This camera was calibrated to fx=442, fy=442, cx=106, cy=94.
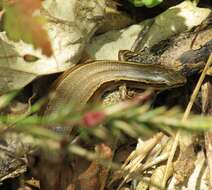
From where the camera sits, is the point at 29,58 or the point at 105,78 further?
the point at 105,78

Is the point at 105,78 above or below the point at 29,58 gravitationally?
below

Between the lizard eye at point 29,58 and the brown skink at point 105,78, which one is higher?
the lizard eye at point 29,58

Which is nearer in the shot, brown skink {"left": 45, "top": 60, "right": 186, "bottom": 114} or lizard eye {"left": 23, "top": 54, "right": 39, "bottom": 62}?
lizard eye {"left": 23, "top": 54, "right": 39, "bottom": 62}

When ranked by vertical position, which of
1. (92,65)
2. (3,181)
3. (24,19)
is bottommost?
(3,181)

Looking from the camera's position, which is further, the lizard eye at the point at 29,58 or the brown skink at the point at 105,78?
the brown skink at the point at 105,78

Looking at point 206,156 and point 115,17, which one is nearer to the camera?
point 206,156

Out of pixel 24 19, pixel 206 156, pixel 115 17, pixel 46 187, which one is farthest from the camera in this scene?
pixel 115 17

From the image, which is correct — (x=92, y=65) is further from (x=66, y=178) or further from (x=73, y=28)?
(x=66, y=178)

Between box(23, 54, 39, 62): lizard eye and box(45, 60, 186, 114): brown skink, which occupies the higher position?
box(23, 54, 39, 62): lizard eye

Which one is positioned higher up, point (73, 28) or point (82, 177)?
point (73, 28)

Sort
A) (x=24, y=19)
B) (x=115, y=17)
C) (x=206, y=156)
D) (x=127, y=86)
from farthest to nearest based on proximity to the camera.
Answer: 1. (x=127, y=86)
2. (x=115, y=17)
3. (x=206, y=156)
4. (x=24, y=19)

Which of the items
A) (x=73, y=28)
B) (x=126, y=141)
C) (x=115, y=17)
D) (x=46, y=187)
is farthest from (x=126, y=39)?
(x=46, y=187)
